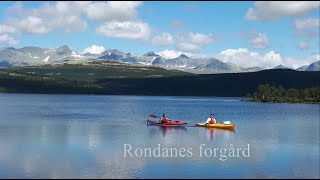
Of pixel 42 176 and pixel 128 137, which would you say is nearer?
pixel 42 176

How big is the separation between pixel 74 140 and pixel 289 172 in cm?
3176

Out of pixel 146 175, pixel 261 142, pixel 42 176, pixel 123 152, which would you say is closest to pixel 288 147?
pixel 261 142

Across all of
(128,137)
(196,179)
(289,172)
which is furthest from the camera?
(128,137)

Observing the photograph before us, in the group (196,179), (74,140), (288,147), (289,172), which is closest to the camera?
(196,179)

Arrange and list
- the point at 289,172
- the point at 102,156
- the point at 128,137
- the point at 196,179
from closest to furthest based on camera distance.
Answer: the point at 196,179
the point at 289,172
the point at 102,156
the point at 128,137

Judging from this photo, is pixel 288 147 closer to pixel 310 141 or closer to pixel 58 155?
pixel 310 141

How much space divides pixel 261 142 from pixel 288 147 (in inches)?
210

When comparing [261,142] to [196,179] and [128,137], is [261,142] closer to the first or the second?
[128,137]

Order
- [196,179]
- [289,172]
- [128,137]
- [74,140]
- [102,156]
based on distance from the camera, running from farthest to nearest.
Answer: [128,137] < [74,140] < [102,156] < [289,172] < [196,179]

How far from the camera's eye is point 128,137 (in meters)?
67.8

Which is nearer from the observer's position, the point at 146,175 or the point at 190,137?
the point at 146,175

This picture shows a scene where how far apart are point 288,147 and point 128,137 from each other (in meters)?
22.5

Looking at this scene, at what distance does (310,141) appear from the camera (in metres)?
65.4

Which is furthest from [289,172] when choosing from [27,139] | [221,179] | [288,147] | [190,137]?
[27,139]
